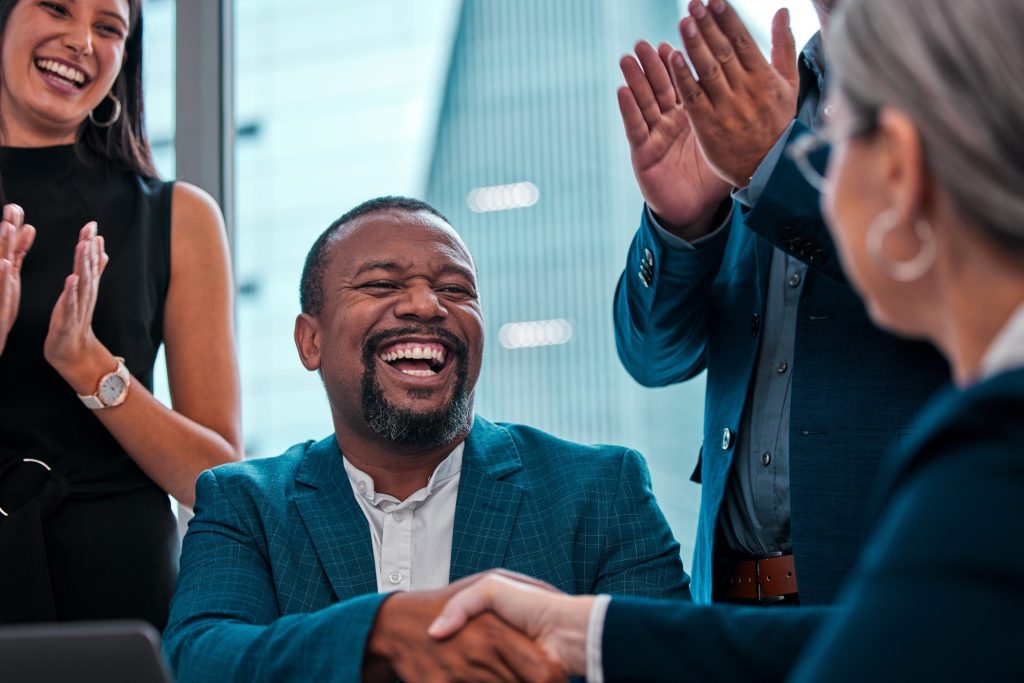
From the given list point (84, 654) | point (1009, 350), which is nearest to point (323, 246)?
point (84, 654)

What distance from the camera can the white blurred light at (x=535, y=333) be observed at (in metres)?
4.56

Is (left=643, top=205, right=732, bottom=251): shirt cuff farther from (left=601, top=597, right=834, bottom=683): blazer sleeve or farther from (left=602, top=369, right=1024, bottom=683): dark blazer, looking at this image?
(left=602, top=369, right=1024, bottom=683): dark blazer

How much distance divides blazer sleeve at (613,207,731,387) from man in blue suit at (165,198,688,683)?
28cm

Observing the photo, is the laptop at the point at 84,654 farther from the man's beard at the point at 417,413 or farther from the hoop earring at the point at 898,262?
the man's beard at the point at 417,413

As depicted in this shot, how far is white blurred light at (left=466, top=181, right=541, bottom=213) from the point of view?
4.34 m

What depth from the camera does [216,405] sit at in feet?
8.97

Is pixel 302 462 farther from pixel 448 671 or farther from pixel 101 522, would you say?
pixel 448 671

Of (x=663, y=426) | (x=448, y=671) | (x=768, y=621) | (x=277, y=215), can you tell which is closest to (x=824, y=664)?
(x=768, y=621)

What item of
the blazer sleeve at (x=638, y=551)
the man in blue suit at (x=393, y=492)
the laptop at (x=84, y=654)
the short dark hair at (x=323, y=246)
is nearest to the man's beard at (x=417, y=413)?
the man in blue suit at (x=393, y=492)

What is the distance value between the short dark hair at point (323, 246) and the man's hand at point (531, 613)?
0.97 m

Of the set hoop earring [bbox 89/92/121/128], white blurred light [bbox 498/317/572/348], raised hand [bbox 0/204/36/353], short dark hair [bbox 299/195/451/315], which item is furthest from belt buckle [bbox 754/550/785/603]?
white blurred light [bbox 498/317/572/348]

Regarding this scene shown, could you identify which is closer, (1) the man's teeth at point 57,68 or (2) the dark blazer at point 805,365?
(2) the dark blazer at point 805,365

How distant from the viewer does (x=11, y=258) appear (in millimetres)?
2516

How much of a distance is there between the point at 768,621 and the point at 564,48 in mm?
3329
